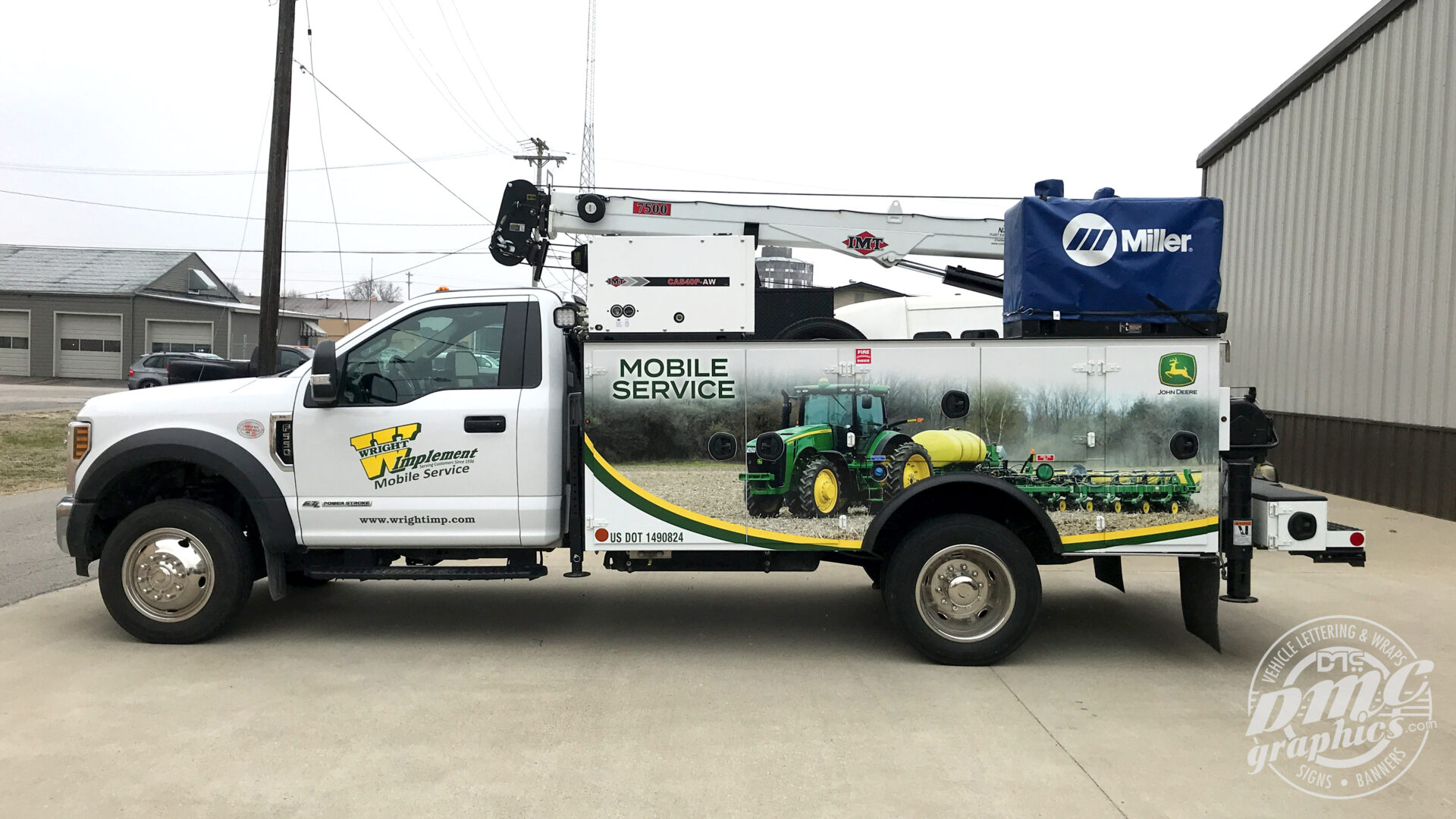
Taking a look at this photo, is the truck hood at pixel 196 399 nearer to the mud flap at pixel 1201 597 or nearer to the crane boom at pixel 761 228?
the crane boom at pixel 761 228

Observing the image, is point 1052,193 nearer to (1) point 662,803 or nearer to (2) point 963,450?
(2) point 963,450

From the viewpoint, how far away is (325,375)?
574cm

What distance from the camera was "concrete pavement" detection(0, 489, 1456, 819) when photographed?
4027 millimetres

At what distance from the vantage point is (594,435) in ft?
19.1

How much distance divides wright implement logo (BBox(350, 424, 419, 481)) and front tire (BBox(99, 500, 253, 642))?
952mm

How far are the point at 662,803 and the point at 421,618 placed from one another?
3.49 metres

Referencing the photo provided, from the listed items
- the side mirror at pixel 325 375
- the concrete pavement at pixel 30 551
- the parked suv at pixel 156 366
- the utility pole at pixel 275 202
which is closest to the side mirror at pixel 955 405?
the side mirror at pixel 325 375

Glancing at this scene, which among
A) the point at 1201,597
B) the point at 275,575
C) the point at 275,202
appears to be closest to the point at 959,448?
the point at 1201,597

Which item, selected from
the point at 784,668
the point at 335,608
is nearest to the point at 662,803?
the point at 784,668

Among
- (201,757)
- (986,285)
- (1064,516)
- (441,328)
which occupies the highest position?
(986,285)

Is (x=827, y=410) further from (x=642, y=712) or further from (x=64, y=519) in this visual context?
(x=64, y=519)

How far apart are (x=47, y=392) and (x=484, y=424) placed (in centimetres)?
3492

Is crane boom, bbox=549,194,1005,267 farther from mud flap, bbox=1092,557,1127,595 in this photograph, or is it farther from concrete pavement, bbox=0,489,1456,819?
mud flap, bbox=1092,557,1127,595

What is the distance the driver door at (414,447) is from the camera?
587 cm
